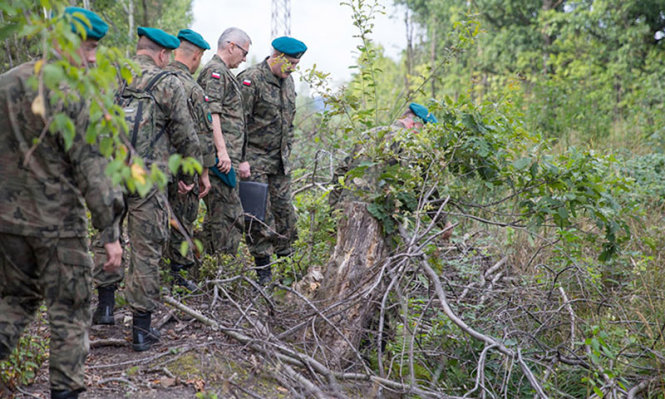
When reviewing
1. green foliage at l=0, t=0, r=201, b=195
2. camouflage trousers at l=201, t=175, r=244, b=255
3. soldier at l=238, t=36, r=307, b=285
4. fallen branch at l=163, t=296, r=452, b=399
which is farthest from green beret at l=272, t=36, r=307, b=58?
green foliage at l=0, t=0, r=201, b=195

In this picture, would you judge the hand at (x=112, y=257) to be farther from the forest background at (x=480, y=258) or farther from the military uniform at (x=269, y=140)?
the military uniform at (x=269, y=140)

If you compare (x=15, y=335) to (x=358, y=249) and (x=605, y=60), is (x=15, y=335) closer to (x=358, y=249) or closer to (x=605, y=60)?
(x=358, y=249)

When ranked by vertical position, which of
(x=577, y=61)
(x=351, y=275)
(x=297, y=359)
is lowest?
(x=297, y=359)

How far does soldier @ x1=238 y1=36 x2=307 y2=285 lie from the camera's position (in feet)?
18.0

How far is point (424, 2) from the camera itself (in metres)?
22.3

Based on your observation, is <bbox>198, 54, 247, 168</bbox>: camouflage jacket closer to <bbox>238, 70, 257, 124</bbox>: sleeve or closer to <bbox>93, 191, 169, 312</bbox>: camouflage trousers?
<bbox>238, 70, 257, 124</bbox>: sleeve

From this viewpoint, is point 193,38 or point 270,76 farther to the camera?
point 270,76

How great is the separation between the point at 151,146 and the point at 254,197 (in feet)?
4.96

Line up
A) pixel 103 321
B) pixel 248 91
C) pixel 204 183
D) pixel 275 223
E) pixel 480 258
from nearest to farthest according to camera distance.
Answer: pixel 103 321 < pixel 204 183 < pixel 248 91 < pixel 480 258 < pixel 275 223

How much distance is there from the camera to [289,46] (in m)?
5.46

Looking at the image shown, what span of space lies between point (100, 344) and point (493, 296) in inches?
113

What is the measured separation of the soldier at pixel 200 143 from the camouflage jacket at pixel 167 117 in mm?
286

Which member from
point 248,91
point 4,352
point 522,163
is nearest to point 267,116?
point 248,91

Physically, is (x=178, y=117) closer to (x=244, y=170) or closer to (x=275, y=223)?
(x=244, y=170)
